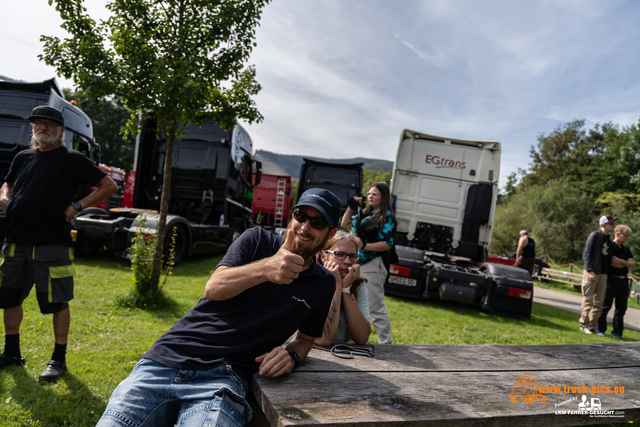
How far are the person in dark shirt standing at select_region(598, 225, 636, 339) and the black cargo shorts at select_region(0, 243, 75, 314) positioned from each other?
26.7 ft

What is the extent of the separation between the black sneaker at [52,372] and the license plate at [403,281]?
5693 mm

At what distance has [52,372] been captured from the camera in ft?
9.18

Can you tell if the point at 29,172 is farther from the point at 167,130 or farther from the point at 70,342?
the point at 167,130

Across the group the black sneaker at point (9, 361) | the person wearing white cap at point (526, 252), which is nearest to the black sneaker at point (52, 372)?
the black sneaker at point (9, 361)

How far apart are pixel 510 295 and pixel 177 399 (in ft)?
22.7

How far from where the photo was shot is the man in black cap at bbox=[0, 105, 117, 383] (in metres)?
2.82

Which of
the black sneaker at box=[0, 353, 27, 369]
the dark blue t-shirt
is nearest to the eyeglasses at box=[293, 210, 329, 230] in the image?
the dark blue t-shirt

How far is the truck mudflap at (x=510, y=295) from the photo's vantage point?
6.99 meters

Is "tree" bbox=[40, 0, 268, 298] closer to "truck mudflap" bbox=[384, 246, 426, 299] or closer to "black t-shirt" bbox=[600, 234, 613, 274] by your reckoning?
"truck mudflap" bbox=[384, 246, 426, 299]

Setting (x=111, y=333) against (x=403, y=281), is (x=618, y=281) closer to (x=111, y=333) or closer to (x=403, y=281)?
(x=403, y=281)

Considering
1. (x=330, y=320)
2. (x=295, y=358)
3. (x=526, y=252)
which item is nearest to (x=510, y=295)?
(x=526, y=252)

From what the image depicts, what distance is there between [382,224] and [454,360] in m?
2.12

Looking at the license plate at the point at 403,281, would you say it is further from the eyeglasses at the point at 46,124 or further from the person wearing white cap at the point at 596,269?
the eyeglasses at the point at 46,124

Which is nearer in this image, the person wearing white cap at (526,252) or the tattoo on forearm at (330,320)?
the tattoo on forearm at (330,320)
